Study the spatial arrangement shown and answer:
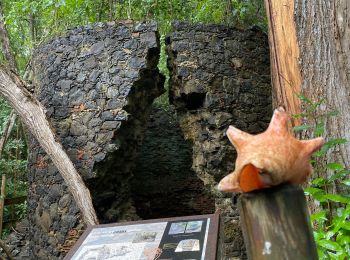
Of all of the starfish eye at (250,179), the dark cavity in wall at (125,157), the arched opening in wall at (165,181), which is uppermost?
the starfish eye at (250,179)

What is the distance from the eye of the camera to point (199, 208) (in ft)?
29.0

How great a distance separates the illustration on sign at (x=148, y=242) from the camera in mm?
2172

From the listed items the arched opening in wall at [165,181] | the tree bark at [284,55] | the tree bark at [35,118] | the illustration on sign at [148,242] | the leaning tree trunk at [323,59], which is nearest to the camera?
the illustration on sign at [148,242]

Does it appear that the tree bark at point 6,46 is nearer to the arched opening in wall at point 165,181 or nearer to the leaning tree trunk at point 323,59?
the arched opening in wall at point 165,181

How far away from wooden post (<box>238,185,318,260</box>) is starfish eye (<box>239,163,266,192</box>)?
16mm

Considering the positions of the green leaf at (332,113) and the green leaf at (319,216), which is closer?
the green leaf at (319,216)

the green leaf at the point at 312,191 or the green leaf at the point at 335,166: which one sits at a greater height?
the green leaf at the point at 335,166

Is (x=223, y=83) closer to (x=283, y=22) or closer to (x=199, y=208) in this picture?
(x=283, y=22)

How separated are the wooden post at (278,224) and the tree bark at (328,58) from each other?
154 centimetres

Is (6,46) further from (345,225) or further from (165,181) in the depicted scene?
(345,225)

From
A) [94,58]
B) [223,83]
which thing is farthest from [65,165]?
[223,83]

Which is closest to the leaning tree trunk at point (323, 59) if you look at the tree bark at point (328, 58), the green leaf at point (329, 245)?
→ the tree bark at point (328, 58)

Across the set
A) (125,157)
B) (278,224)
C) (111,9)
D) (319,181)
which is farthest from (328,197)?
(111,9)

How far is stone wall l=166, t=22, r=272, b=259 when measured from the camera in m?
5.81
